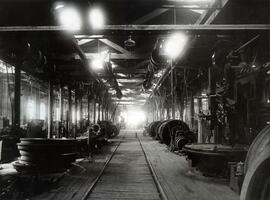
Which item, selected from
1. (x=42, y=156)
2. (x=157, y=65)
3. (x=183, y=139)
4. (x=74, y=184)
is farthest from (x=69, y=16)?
(x=183, y=139)

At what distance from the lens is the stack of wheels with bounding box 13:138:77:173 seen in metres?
6.58

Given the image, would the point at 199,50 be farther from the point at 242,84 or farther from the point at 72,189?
the point at 72,189

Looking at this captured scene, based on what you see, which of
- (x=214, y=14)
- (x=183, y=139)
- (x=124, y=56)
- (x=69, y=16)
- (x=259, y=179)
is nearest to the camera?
(x=259, y=179)

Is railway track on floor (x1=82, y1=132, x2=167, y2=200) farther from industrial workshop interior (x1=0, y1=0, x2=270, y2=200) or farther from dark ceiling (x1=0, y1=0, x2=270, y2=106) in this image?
dark ceiling (x1=0, y1=0, x2=270, y2=106)

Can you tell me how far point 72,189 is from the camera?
6477 mm

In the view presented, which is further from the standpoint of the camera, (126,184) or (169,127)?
(169,127)

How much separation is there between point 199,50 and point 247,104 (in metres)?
2.52

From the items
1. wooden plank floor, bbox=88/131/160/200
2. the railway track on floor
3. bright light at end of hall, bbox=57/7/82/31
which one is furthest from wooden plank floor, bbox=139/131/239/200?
bright light at end of hall, bbox=57/7/82/31

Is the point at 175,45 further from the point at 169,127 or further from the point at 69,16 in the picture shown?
the point at 169,127

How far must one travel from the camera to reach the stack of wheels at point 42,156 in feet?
21.6

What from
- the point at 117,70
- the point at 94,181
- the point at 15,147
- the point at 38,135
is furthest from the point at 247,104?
the point at 117,70

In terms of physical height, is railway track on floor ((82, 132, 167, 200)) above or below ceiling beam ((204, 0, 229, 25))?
Result: below

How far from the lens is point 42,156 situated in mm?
6660

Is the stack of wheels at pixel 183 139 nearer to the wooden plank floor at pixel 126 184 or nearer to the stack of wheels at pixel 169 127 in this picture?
the stack of wheels at pixel 169 127
